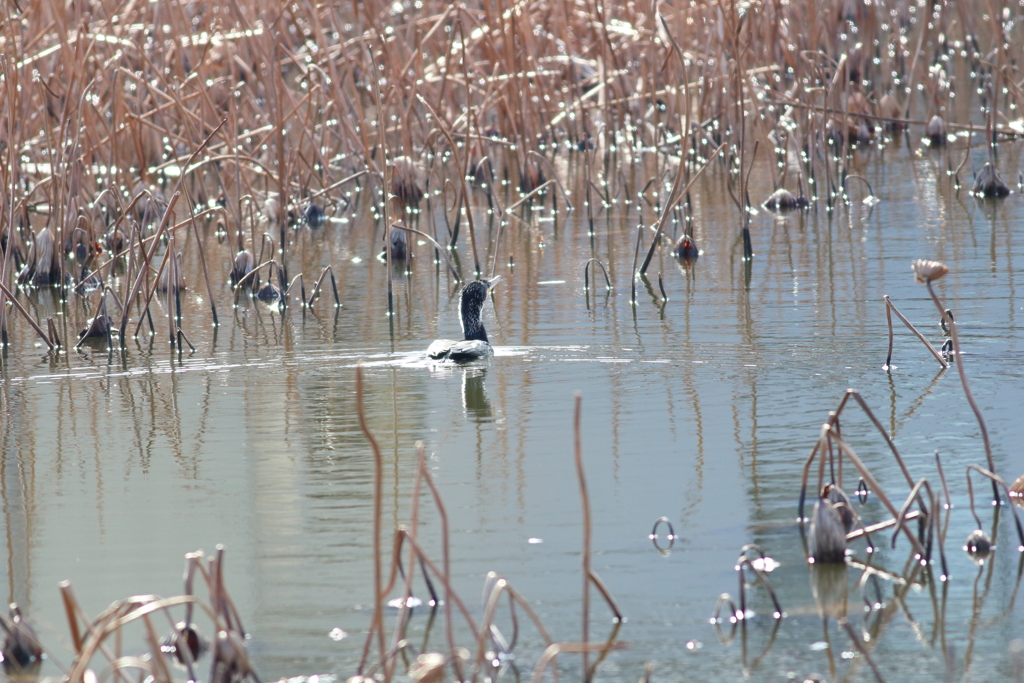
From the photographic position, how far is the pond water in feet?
11.5

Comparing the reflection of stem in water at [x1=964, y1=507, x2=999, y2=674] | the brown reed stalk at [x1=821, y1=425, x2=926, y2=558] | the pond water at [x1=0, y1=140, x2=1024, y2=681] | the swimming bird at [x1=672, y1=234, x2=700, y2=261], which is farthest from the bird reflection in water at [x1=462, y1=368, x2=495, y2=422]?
the swimming bird at [x1=672, y1=234, x2=700, y2=261]

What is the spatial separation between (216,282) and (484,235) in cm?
195

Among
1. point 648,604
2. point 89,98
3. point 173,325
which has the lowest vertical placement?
point 648,604

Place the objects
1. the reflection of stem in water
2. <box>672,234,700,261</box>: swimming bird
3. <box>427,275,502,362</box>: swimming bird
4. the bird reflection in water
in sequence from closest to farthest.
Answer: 1. the reflection of stem in water
2. the bird reflection in water
3. <box>427,275,502,362</box>: swimming bird
4. <box>672,234,700,261</box>: swimming bird

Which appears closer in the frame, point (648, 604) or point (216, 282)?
point (648, 604)

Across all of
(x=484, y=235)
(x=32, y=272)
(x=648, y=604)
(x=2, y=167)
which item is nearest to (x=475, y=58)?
(x=484, y=235)

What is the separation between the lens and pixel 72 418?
5.86 meters

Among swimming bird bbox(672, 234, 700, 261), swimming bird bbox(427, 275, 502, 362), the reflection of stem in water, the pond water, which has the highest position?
swimming bird bbox(672, 234, 700, 261)

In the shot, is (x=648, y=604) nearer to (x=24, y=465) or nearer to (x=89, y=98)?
(x=24, y=465)

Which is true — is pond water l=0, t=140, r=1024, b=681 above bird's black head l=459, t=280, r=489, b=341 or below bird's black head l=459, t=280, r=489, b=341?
below

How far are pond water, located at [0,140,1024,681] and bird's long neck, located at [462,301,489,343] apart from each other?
0.15 m

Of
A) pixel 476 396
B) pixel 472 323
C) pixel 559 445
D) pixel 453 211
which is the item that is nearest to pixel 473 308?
pixel 472 323

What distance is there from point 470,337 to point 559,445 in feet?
5.65

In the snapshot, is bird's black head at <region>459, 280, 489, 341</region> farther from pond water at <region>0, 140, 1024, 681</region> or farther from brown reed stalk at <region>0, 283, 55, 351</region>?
brown reed stalk at <region>0, 283, 55, 351</region>
